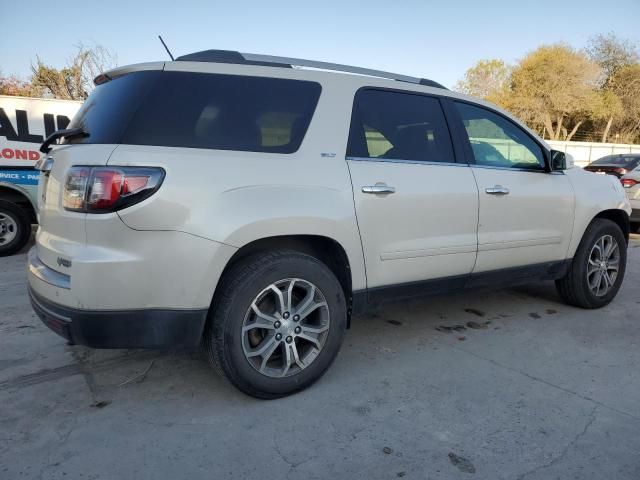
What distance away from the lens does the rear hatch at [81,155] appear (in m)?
2.50

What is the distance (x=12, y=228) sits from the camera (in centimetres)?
692

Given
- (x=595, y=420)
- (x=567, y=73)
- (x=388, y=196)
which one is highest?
(x=567, y=73)

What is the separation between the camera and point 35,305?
2.79 meters

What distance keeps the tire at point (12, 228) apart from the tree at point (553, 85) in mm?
41482

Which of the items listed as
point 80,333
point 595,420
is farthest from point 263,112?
point 595,420

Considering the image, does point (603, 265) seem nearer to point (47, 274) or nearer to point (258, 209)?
point (258, 209)

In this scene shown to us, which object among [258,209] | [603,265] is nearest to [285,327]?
[258,209]

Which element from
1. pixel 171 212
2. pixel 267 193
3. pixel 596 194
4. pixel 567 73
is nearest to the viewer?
pixel 171 212

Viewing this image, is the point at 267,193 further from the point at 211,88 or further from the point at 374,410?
the point at 374,410

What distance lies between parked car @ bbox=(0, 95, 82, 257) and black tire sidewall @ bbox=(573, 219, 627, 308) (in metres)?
6.49

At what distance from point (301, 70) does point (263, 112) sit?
40 cm

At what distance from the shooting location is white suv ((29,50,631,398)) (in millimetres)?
2467

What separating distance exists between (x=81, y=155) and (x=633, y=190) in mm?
9261

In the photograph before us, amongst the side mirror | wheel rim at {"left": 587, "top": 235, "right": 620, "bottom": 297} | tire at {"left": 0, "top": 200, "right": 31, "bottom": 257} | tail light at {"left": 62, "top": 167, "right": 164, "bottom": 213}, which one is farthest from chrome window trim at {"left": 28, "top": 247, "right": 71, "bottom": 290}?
tire at {"left": 0, "top": 200, "right": 31, "bottom": 257}
